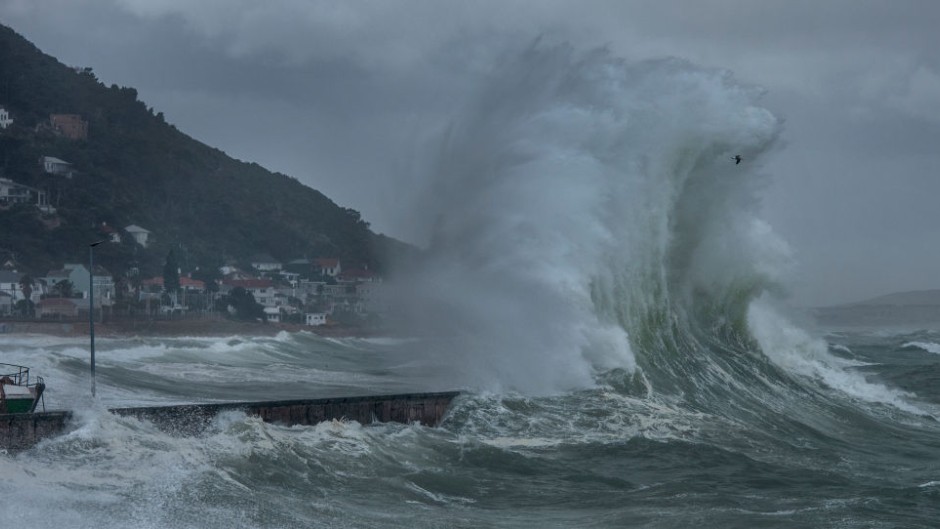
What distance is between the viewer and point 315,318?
85938 mm

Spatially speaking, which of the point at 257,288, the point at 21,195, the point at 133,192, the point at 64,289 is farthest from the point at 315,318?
the point at 133,192

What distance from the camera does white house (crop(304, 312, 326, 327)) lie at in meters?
84.6

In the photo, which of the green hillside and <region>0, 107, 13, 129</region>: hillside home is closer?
the green hillside

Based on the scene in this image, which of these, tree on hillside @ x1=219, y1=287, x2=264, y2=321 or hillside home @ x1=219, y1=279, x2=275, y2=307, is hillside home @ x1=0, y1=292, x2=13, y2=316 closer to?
tree on hillside @ x1=219, y1=287, x2=264, y2=321

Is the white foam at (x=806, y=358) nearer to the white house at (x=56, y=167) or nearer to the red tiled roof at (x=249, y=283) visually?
the red tiled roof at (x=249, y=283)

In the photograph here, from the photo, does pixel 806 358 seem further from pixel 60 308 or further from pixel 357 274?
pixel 357 274

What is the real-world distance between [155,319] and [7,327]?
1176 centimetres

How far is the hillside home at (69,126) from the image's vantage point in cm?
11238

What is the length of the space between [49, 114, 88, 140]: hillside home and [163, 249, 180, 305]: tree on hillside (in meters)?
29.0

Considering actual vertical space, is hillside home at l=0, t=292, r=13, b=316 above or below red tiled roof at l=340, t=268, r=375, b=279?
below

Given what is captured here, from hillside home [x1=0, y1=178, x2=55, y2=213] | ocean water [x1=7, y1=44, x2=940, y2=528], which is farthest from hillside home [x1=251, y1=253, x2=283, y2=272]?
ocean water [x1=7, y1=44, x2=940, y2=528]

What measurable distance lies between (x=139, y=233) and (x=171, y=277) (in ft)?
38.2

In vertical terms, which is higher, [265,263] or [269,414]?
[265,263]

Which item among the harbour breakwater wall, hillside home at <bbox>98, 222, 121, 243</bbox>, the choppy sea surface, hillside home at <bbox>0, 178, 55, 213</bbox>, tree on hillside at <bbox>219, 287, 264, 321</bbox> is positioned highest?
hillside home at <bbox>0, 178, 55, 213</bbox>
